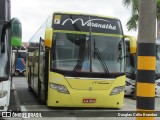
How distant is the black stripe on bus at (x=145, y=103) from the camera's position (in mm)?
5469

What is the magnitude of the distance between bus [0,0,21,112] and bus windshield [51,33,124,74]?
2.42 m

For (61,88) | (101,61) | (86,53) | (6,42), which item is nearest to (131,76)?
(101,61)

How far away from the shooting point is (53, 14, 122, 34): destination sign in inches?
482

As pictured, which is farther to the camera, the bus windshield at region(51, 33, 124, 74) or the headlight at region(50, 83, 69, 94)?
the bus windshield at region(51, 33, 124, 74)

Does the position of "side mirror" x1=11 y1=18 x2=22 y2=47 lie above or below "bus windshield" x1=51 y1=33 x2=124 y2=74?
above

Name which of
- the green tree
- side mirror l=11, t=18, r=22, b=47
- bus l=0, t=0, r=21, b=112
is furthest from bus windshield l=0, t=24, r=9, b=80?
the green tree

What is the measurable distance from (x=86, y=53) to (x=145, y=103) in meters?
6.63

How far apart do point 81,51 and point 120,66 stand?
51.5 inches

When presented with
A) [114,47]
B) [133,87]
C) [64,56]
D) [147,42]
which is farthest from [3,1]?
[133,87]

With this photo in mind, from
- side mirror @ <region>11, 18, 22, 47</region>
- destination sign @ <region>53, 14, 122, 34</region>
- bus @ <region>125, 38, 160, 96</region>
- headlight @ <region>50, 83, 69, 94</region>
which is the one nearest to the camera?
side mirror @ <region>11, 18, 22, 47</region>

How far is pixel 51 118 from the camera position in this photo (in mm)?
10617

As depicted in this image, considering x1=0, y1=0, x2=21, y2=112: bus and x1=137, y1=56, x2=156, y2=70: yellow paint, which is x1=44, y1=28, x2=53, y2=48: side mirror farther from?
x1=137, y1=56, x2=156, y2=70: yellow paint

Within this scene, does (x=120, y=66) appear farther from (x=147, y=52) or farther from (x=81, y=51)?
(x=147, y=52)

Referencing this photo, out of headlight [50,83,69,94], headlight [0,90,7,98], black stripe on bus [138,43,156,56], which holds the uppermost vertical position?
black stripe on bus [138,43,156,56]
